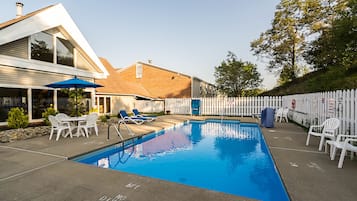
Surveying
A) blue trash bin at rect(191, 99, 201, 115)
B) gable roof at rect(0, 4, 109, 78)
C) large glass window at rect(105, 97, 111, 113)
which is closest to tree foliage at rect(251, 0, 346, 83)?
blue trash bin at rect(191, 99, 201, 115)

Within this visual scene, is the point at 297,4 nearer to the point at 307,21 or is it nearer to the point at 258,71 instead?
the point at 307,21

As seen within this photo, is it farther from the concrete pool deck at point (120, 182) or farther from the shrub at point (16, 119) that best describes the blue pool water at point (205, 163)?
the shrub at point (16, 119)

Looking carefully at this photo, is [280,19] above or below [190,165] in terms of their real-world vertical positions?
above

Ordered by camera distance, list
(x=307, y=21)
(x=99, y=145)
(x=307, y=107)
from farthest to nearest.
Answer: (x=307, y=21)
(x=307, y=107)
(x=99, y=145)

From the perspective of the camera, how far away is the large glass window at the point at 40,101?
8492 mm

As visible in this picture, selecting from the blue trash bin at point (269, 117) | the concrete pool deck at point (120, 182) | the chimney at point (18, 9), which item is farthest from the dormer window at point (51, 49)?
the blue trash bin at point (269, 117)

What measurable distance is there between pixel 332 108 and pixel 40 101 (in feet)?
40.6

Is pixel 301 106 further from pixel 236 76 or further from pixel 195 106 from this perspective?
pixel 236 76

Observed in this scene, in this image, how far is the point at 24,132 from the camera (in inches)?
277

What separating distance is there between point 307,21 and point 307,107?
1415 cm

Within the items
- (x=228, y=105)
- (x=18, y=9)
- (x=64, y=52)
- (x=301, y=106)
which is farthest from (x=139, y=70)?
(x=301, y=106)

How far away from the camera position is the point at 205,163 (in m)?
5.32

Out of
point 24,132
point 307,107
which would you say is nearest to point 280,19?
point 307,107

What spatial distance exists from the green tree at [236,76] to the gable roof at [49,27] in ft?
53.1
